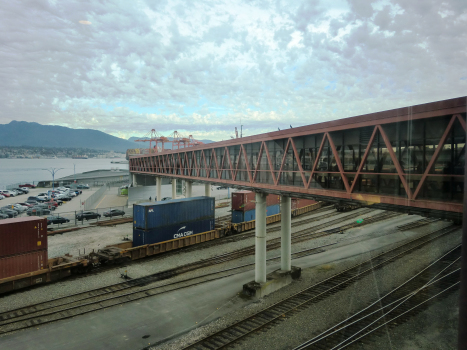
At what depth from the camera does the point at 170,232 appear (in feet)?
81.5

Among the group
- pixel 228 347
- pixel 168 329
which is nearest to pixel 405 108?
pixel 228 347

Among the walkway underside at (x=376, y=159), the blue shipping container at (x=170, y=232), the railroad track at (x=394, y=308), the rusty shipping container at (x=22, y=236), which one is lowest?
the railroad track at (x=394, y=308)

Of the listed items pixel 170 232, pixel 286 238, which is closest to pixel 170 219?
pixel 170 232

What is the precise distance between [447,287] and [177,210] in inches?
710

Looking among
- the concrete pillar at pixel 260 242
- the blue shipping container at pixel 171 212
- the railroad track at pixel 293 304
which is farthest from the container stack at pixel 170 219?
the railroad track at pixel 293 304

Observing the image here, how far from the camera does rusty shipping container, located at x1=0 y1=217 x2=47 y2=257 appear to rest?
16672mm

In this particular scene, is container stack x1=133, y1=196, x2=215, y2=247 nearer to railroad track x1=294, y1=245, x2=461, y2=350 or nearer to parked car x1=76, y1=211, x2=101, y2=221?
railroad track x1=294, y1=245, x2=461, y2=350

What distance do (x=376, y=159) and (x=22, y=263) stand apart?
59.8 feet

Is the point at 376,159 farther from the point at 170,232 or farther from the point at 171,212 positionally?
the point at 170,232

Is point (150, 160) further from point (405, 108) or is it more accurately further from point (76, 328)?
point (405, 108)

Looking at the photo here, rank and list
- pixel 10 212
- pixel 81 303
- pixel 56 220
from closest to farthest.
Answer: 1. pixel 81 303
2. pixel 56 220
3. pixel 10 212

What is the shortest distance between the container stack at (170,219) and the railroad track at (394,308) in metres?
15.0

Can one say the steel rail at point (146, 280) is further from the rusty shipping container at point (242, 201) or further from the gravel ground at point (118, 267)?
the rusty shipping container at point (242, 201)

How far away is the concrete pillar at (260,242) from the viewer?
1775 cm
